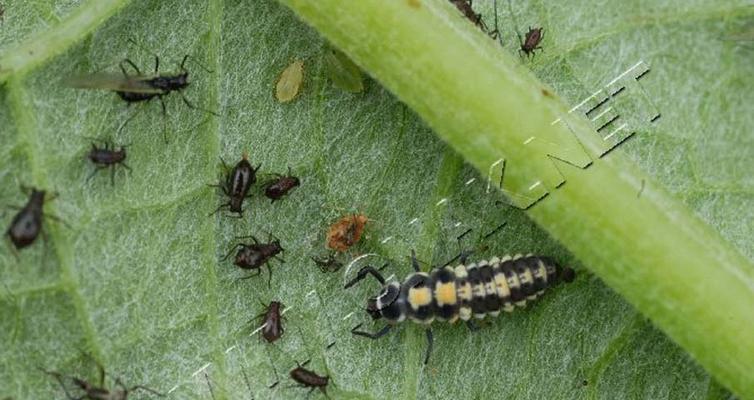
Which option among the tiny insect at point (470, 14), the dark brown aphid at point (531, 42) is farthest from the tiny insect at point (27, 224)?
the dark brown aphid at point (531, 42)

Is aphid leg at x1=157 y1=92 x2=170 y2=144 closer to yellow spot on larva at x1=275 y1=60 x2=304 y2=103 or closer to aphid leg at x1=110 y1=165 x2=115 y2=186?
aphid leg at x1=110 y1=165 x2=115 y2=186

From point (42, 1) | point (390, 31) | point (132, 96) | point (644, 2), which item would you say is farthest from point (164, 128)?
point (644, 2)

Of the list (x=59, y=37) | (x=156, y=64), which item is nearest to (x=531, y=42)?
(x=156, y=64)

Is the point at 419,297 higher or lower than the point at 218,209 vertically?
lower

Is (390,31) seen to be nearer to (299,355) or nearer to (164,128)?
(164,128)

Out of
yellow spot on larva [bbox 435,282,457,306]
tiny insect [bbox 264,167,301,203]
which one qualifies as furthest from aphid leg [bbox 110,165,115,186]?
yellow spot on larva [bbox 435,282,457,306]

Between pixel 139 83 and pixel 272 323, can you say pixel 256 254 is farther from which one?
pixel 139 83

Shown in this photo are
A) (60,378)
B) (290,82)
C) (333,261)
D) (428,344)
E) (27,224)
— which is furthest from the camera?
(428,344)
